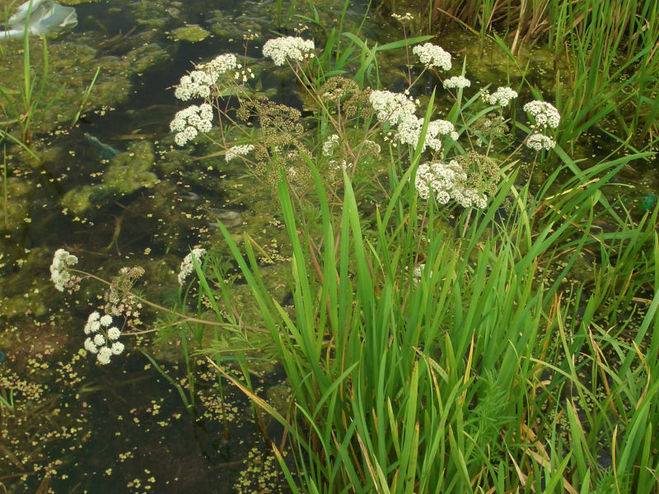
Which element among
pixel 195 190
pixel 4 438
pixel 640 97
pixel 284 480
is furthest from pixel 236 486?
pixel 640 97

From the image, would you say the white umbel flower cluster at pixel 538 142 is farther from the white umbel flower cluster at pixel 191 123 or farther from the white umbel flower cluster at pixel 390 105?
the white umbel flower cluster at pixel 191 123

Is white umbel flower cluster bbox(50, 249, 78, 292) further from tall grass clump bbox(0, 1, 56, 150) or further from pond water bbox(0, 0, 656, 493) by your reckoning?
tall grass clump bbox(0, 1, 56, 150)

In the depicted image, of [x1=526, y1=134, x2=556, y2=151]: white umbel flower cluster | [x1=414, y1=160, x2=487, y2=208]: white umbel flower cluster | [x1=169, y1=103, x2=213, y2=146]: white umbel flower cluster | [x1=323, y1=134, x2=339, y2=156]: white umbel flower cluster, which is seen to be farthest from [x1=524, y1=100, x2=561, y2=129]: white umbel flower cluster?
[x1=169, y1=103, x2=213, y2=146]: white umbel flower cluster

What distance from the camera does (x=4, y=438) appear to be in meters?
1.80

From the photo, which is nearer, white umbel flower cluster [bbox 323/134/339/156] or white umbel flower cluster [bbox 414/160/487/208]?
white umbel flower cluster [bbox 414/160/487/208]

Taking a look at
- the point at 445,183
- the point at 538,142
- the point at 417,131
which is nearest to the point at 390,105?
the point at 417,131

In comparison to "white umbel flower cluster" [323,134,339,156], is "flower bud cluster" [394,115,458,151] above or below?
above

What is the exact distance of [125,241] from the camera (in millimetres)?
2348

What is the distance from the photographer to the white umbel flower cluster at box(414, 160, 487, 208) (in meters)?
1.71

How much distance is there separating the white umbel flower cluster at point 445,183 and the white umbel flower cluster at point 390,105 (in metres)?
0.23

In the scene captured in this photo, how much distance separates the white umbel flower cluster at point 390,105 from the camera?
1890 millimetres

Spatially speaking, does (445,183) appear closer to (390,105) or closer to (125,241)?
(390,105)

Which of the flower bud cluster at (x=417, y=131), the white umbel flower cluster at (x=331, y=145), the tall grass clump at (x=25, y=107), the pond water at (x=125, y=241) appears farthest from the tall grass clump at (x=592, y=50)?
the tall grass clump at (x=25, y=107)

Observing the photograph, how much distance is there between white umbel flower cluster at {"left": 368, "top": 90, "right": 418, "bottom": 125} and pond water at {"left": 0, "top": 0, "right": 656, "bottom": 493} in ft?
1.47
